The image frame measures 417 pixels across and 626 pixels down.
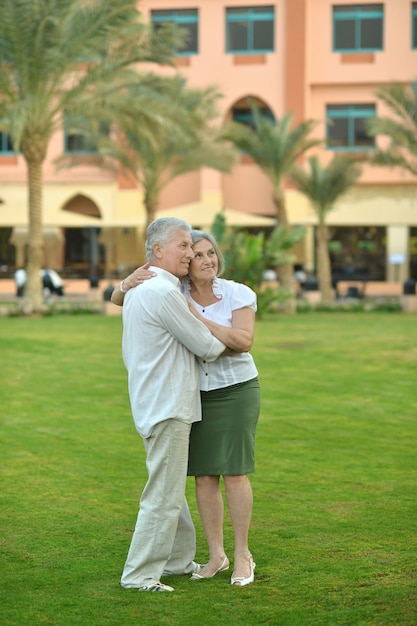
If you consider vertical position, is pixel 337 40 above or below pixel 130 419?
above

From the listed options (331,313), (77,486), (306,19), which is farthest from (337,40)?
(77,486)

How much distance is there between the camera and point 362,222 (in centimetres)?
4278

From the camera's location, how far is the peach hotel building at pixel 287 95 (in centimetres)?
4525

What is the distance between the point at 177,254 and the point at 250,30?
42.0m

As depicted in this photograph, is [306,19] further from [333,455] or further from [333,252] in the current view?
[333,455]

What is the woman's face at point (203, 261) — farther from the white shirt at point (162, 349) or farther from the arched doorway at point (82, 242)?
the arched doorway at point (82, 242)

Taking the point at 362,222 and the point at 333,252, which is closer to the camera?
the point at 362,222

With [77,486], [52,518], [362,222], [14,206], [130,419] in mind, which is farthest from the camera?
[362,222]

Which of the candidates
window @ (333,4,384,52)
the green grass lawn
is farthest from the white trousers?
→ window @ (333,4,384,52)

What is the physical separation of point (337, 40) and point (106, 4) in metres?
22.4

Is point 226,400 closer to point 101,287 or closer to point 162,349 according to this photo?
point 162,349

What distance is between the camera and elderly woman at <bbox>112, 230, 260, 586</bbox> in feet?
18.2

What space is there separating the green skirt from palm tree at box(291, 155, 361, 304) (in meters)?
28.6

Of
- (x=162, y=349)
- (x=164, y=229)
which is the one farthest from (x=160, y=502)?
(x=164, y=229)
